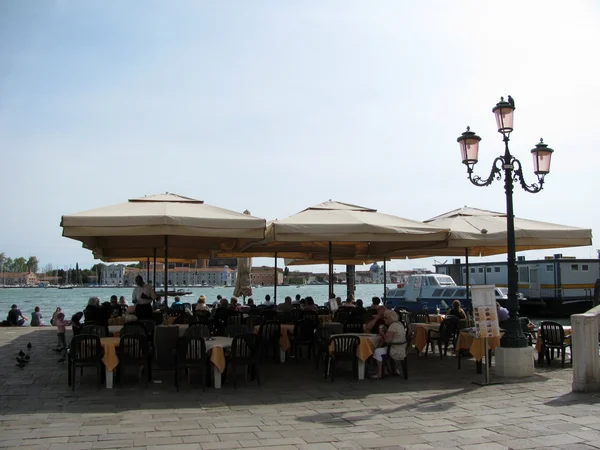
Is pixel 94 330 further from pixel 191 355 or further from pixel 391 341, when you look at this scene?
pixel 391 341

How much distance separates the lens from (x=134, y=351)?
823 centimetres

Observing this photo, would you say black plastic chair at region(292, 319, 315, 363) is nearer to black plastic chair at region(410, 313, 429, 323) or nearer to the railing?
black plastic chair at region(410, 313, 429, 323)

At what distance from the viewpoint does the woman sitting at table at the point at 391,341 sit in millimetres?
8781

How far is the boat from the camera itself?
31.3 meters

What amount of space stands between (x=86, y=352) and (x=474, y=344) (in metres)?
5.89

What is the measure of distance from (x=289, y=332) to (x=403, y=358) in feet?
8.68

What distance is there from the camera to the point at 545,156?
10070mm

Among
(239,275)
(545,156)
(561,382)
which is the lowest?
(561,382)

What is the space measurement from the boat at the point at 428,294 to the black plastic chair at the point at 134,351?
22.9m

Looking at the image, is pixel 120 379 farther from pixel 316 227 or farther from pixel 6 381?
pixel 316 227

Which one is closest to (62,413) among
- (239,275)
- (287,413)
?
(287,413)

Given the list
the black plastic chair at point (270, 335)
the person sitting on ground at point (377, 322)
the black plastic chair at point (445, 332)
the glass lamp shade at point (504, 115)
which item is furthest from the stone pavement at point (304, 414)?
the glass lamp shade at point (504, 115)

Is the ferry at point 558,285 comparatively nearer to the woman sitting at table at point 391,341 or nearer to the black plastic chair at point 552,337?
the black plastic chair at point 552,337

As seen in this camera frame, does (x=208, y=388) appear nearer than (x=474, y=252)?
Yes
